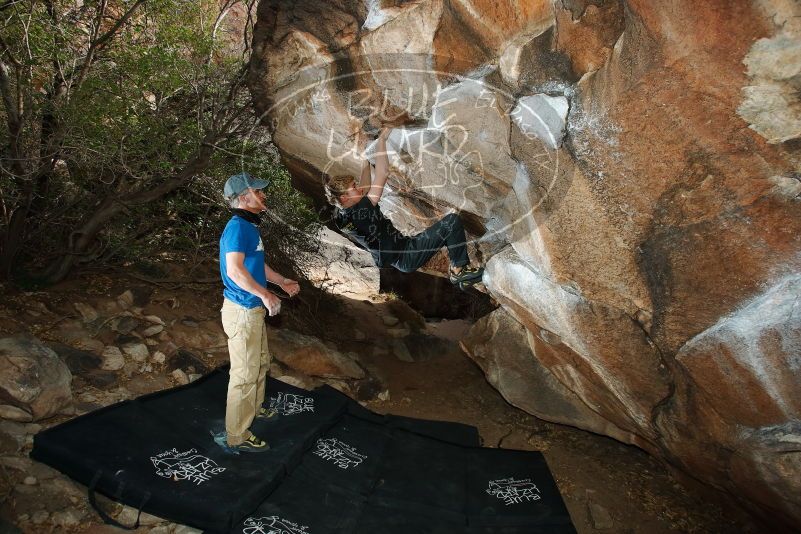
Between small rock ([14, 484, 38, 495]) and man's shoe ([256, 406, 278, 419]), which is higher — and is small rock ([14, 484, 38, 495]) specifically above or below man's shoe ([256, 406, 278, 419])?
below

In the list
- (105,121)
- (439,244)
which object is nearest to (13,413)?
(105,121)

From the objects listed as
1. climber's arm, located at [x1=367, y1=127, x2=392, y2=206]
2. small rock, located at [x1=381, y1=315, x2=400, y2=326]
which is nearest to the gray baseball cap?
climber's arm, located at [x1=367, y1=127, x2=392, y2=206]

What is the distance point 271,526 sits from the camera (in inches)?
131

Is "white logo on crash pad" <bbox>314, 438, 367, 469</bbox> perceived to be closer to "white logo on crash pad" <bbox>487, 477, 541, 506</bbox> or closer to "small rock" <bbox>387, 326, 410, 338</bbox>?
"white logo on crash pad" <bbox>487, 477, 541, 506</bbox>

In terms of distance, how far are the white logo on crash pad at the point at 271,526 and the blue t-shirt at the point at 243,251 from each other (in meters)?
1.40

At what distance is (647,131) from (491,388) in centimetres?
425

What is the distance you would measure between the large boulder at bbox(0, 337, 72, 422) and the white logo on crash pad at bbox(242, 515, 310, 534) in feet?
5.97

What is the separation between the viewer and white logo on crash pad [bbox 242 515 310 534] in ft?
10.7

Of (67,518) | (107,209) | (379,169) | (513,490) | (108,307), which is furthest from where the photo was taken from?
(107,209)

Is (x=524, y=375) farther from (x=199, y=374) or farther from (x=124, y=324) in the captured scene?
(x=124, y=324)

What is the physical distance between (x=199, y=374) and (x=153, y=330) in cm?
70

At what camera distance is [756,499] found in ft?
12.4

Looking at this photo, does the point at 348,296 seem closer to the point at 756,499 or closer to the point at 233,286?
the point at 233,286

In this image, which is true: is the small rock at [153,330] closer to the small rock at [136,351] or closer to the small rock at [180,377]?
the small rock at [136,351]
